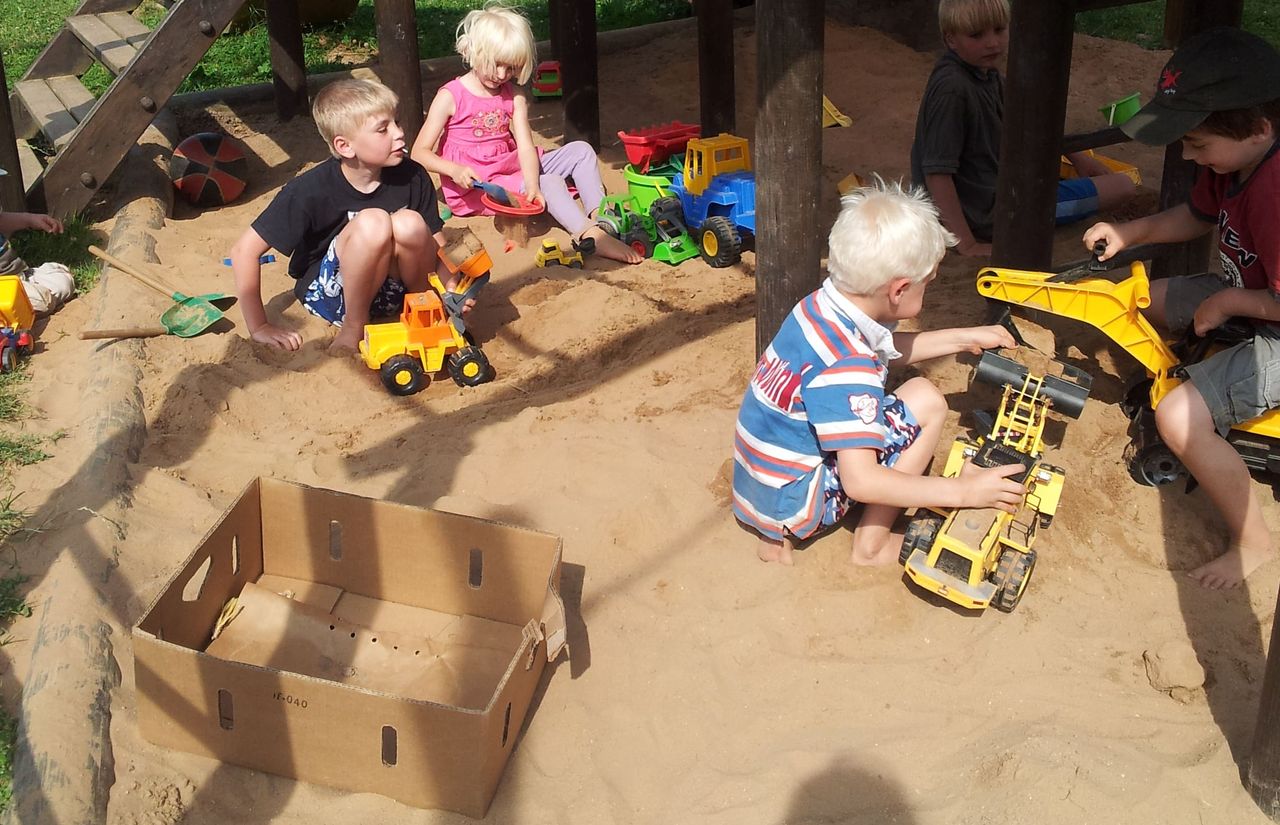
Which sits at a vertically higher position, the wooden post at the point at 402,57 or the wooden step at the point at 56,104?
the wooden post at the point at 402,57

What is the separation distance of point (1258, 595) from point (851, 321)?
4.07 feet

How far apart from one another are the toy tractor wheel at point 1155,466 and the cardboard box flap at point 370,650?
5.80 ft

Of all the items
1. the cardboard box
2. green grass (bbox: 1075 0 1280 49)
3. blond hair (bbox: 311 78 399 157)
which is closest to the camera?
the cardboard box

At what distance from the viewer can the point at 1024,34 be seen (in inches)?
149

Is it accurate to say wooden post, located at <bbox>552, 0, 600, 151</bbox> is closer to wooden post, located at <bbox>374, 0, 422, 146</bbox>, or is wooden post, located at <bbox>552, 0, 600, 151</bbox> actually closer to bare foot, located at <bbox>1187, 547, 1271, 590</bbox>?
wooden post, located at <bbox>374, 0, 422, 146</bbox>

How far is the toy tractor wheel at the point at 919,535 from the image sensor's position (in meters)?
2.94

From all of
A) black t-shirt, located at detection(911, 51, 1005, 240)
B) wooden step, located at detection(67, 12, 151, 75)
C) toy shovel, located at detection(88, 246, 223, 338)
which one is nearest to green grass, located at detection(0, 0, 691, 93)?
wooden step, located at detection(67, 12, 151, 75)

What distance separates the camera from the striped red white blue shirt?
2799mm

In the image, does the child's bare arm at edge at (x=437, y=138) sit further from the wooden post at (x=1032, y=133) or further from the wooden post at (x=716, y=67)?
the wooden post at (x=1032, y=133)

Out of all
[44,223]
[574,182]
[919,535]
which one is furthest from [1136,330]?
[44,223]

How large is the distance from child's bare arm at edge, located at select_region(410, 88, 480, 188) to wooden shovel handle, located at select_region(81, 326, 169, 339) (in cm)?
153

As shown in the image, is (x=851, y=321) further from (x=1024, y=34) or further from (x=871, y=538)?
(x=1024, y=34)

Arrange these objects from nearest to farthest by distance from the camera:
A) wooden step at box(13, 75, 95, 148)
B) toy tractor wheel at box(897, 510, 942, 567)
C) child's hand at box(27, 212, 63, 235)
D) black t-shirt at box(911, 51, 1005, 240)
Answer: toy tractor wheel at box(897, 510, 942, 567)
black t-shirt at box(911, 51, 1005, 240)
child's hand at box(27, 212, 63, 235)
wooden step at box(13, 75, 95, 148)

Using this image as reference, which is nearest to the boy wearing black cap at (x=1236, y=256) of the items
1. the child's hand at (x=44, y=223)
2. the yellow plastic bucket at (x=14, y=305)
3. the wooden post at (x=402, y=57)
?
the wooden post at (x=402, y=57)
